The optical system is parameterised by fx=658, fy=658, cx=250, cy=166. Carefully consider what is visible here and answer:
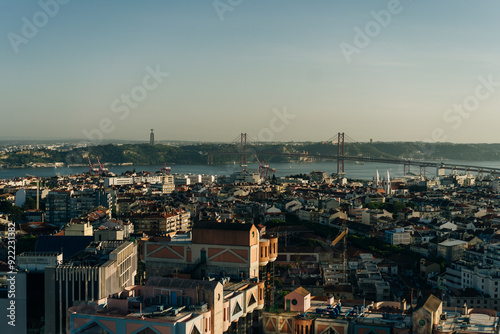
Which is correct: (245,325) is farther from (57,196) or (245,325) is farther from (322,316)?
(57,196)

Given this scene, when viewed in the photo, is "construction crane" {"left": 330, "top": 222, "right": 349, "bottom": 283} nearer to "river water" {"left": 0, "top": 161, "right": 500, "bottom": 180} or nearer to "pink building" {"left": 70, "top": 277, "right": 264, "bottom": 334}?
"pink building" {"left": 70, "top": 277, "right": 264, "bottom": 334}

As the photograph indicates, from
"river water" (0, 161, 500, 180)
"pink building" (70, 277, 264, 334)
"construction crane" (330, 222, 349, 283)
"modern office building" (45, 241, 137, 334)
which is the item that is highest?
"pink building" (70, 277, 264, 334)

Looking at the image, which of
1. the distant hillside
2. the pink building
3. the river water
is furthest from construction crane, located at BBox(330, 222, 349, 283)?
the distant hillside

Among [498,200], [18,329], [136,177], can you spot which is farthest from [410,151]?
[18,329]

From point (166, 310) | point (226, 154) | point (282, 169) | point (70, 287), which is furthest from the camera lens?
point (226, 154)

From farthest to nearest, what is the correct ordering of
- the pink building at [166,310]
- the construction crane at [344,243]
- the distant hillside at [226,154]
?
the distant hillside at [226,154] < the construction crane at [344,243] < the pink building at [166,310]

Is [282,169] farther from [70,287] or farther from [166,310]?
[166,310]

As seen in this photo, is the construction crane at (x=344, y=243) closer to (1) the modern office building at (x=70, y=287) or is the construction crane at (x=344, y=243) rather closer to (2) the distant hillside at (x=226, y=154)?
(1) the modern office building at (x=70, y=287)

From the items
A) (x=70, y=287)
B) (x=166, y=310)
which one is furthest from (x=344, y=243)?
(x=166, y=310)

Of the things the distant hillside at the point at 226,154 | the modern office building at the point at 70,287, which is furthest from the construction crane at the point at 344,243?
the distant hillside at the point at 226,154

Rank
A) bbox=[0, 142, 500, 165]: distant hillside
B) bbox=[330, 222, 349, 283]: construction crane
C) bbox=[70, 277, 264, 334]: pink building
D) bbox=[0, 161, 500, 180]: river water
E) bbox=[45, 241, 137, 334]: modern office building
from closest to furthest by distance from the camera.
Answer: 1. bbox=[70, 277, 264, 334]: pink building
2. bbox=[45, 241, 137, 334]: modern office building
3. bbox=[330, 222, 349, 283]: construction crane
4. bbox=[0, 161, 500, 180]: river water
5. bbox=[0, 142, 500, 165]: distant hillside
